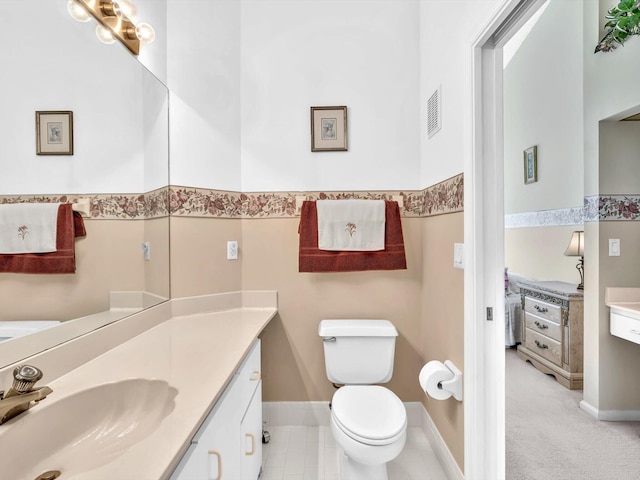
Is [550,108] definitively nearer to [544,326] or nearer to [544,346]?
[544,326]

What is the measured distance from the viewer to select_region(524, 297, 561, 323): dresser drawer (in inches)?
100

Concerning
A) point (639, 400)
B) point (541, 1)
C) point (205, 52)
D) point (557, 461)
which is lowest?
point (557, 461)

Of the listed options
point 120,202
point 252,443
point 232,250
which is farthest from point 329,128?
point 252,443

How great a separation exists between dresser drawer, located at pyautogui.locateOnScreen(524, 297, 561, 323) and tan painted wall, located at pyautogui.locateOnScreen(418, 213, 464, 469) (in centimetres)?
130

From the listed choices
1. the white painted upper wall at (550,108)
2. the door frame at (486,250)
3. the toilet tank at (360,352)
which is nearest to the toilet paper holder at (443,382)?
the door frame at (486,250)

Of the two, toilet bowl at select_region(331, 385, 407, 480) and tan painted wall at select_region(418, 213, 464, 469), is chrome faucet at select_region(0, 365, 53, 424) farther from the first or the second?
tan painted wall at select_region(418, 213, 464, 469)

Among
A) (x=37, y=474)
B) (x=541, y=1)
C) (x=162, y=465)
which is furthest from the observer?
(x=541, y=1)

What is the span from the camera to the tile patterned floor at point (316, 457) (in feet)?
5.46

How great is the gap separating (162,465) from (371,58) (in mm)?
2197

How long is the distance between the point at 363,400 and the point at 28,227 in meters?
1.49

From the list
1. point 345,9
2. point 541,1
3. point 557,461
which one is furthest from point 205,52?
point 557,461

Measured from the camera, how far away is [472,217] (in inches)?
54.5

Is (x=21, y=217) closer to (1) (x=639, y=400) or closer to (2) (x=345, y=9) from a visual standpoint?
Result: (2) (x=345, y=9)

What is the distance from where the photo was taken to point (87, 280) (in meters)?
1.18
